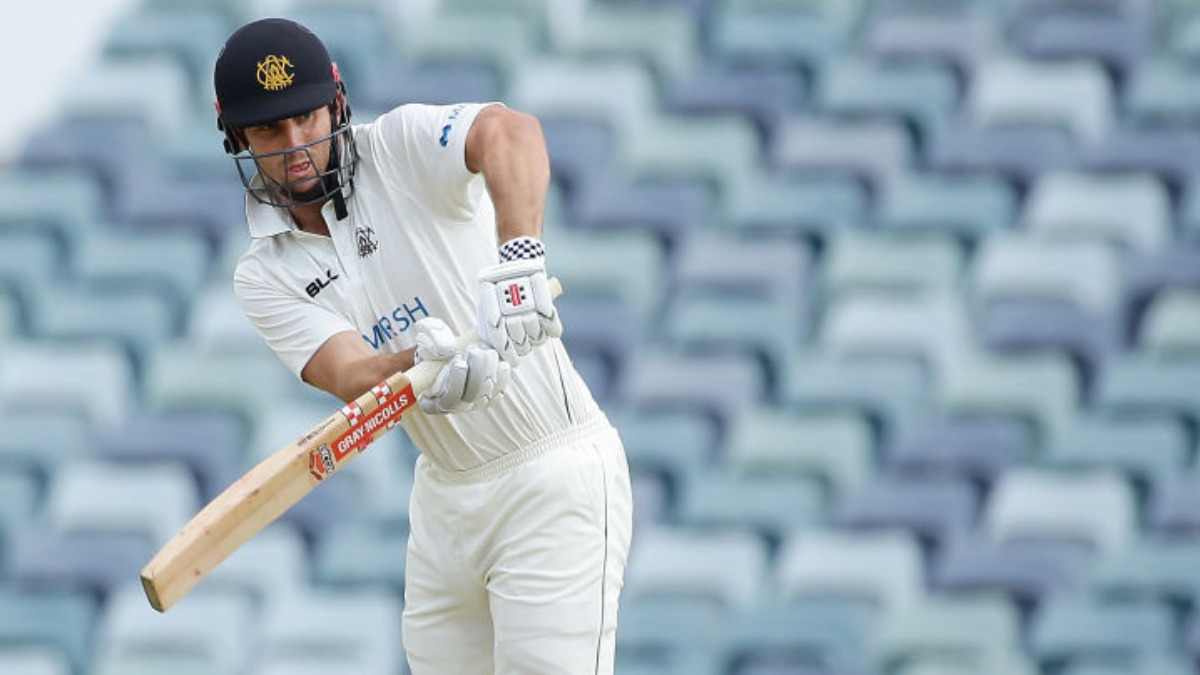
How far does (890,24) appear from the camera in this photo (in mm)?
9398

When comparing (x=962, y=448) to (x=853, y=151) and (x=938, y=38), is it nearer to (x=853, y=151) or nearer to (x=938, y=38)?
(x=853, y=151)

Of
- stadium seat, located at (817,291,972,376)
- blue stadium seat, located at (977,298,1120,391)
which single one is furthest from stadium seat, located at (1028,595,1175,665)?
stadium seat, located at (817,291,972,376)

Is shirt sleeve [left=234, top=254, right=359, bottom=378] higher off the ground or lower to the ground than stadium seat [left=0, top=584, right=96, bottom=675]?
higher

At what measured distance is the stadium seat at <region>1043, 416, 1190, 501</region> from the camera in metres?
7.57

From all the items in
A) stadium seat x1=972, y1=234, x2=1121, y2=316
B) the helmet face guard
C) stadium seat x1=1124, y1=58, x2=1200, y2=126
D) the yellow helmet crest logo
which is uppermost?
stadium seat x1=1124, y1=58, x2=1200, y2=126

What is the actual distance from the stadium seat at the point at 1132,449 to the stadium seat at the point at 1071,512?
0.18 ft

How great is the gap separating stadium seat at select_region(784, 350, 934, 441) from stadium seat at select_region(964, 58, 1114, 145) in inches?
50.7

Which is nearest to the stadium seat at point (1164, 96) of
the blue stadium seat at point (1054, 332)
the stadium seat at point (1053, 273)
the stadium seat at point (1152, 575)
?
the stadium seat at point (1053, 273)

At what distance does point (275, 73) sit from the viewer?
13.5 ft

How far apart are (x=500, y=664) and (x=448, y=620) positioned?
0.58ft

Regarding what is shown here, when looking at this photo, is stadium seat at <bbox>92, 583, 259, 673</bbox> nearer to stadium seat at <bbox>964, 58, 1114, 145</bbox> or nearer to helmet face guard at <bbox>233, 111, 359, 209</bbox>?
stadium seat at <bbox>964, 58, 1114, 145</bbox>

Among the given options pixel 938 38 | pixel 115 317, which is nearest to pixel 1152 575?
pixel 938 38

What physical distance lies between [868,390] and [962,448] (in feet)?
1.29

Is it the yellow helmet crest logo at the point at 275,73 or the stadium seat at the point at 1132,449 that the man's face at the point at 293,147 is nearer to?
the yellow helmet crest logo at the point at 275,73
